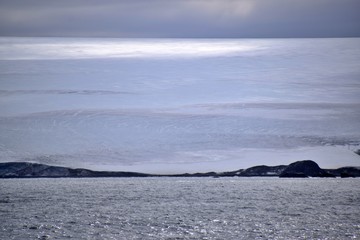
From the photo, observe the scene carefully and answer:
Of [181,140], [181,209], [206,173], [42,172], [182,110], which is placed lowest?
[181,209]

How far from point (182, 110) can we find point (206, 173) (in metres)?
6.73

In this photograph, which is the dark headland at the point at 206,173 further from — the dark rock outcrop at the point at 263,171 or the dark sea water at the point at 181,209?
the dark sea water at the point at 181,209

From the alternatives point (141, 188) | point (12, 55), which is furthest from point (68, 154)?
point (12, 55)

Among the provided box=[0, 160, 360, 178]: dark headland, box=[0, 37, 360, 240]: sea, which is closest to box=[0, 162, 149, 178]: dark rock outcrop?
box=[0, 160, 360, 178]: dark headland

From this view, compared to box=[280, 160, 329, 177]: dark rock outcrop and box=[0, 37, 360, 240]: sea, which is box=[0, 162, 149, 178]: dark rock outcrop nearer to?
box=[0, 37, 360, 240]: sea

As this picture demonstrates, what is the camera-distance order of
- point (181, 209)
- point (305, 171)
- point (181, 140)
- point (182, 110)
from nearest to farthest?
point (181, 209) < point (305, 171) < point (181, 140) < point (182, 110)

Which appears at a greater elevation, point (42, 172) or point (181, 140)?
point (181, 140)

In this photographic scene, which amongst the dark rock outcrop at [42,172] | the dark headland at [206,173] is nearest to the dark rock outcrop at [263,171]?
the dark headland at [206,173]

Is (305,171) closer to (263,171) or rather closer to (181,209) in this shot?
(263,171)

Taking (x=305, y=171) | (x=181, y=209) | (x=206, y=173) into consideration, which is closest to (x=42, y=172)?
(x=206, y=173)

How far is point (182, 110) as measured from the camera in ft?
57.4

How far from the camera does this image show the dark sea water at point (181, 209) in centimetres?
584

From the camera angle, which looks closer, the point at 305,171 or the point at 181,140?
the point at 305,171

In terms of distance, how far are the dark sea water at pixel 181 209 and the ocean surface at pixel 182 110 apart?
2371 millimetres
